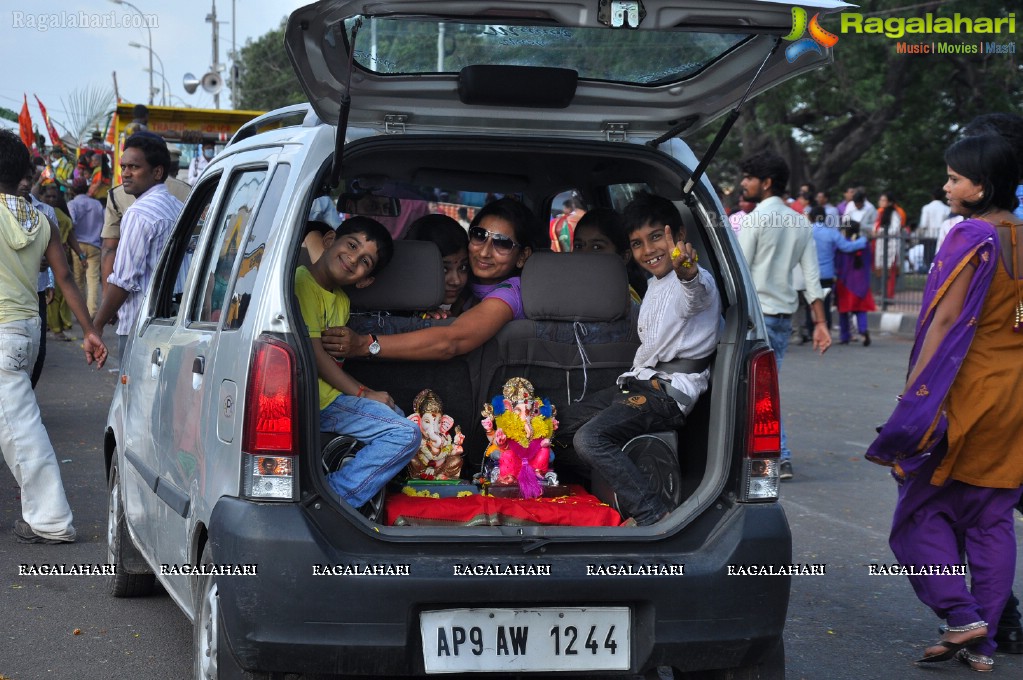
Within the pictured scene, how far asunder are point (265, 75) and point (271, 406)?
69.8 meters

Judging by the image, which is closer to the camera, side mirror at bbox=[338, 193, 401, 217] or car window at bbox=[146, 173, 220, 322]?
car window at bbox=[146, 173, 220, 322]

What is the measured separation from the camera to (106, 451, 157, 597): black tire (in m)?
5.30

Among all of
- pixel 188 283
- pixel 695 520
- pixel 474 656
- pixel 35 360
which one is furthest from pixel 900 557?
A: pixel 35 360

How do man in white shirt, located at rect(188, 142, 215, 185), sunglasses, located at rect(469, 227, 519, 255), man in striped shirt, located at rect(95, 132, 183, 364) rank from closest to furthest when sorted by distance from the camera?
sunglasses, located at rect(469, 227, 519, 255) < man in striped shirt, located at rect(95, 132, 183, 364) < man in white shirt, located at rect(188, 142, 215, 185)

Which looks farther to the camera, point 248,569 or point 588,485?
point 588,485

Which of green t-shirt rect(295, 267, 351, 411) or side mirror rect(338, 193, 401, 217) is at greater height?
side mirror rect(338, 193, 401, 217)

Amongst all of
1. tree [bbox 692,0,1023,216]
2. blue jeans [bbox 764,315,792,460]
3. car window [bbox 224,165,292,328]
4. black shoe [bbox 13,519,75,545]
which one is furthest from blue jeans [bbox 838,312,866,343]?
car window [bbox 224,165,292,328]

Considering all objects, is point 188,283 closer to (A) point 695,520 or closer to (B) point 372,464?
(B) point 372,464

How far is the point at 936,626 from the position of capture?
212 inches

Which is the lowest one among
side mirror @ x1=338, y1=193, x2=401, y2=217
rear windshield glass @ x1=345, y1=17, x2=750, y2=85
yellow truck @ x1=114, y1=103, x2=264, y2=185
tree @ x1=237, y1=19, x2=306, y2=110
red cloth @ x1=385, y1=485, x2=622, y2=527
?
red cloth @ x1=385, y1=485, x2=622, y2=527

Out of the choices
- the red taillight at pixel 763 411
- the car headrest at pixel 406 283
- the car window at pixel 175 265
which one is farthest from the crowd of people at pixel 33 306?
the red taillight at pixel 763 411

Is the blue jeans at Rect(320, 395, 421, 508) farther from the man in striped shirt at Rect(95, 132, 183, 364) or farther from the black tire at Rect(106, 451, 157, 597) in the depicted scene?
the man in striped shirt at Rect(95, 132, 183, 364)

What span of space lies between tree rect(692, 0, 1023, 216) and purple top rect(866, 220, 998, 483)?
65.3ft

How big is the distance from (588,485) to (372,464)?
1.14 meters
